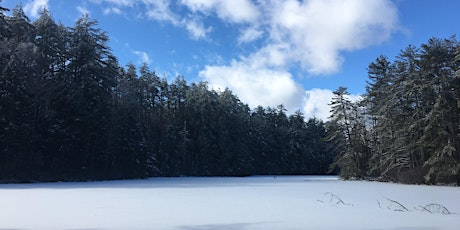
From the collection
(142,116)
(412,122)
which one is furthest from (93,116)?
(412,122)

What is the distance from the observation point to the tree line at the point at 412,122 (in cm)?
2133

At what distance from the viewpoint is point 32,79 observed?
25.1 metres

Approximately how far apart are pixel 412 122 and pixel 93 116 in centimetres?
2401

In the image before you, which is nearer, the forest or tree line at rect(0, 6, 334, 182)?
the forest

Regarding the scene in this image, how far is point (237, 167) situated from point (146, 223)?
144ft

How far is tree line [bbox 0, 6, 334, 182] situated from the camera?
80.5 ft

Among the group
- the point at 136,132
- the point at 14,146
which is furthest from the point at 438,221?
the point at 136,132

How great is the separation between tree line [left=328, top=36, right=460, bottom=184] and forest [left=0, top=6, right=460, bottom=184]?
7 cm

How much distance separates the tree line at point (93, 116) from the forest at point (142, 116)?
9cm

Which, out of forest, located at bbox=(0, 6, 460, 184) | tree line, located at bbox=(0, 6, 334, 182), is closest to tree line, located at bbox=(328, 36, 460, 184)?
forest, located at bbox=(0, 6, 460, 184)

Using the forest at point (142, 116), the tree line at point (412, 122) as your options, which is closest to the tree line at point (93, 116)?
the forest at point (142, 116)

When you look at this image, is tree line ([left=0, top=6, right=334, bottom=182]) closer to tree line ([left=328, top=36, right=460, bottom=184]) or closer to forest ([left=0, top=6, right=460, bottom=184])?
forest ([left=0, top=6, right=460, bottom=184])

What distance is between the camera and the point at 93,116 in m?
29.4

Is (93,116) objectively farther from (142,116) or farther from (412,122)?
(412,122)
